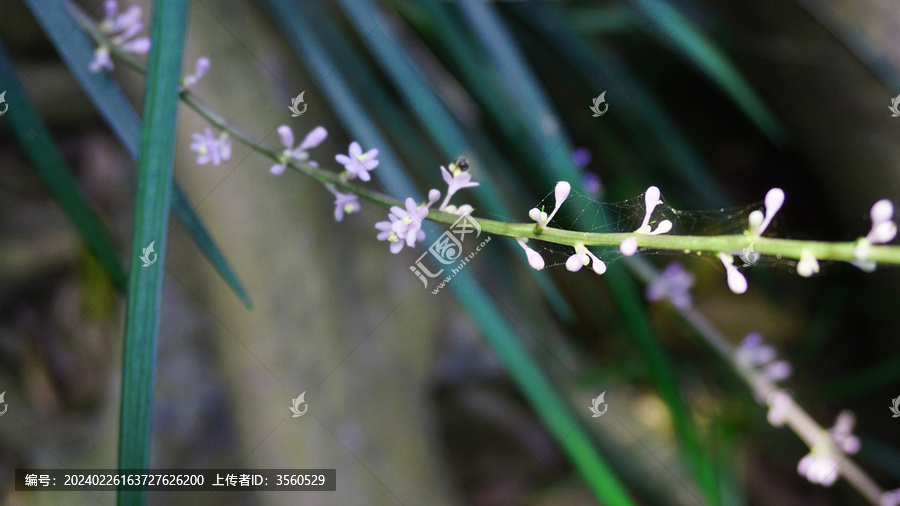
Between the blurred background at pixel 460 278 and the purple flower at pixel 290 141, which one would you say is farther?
the blurred background at pixel 460 278

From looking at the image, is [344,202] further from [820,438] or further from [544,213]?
[820,438]

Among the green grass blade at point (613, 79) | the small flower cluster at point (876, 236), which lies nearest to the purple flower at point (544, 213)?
the small flower cluster at point (876, 236)

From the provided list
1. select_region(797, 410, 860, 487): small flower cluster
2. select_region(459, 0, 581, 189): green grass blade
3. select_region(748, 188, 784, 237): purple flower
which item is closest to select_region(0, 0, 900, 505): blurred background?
select_region(459, 0, 581, 189): green grass blade

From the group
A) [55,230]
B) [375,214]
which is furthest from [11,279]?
[375,214]

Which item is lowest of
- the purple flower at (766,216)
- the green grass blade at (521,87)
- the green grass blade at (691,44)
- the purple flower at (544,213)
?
the purple flower at (766,216)

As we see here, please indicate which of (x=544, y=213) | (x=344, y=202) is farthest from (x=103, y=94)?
(x=544, y=213)

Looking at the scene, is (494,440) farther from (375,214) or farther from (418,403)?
(375,214)

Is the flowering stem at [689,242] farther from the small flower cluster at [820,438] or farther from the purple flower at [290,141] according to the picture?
the small flower cluster at [820,438]
